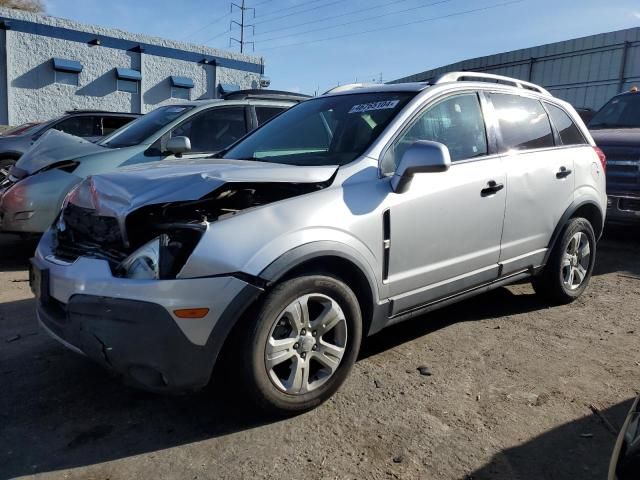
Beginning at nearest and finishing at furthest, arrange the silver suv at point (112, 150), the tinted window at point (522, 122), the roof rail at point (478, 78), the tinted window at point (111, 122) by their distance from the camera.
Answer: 1. the roof rail at point (478, 78)
2. the tinted window at point (522, 122)
3. the silver suv at point (112, 150)
4. the tinted window at point (111, 122)

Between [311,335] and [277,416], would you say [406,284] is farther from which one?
[277,416]

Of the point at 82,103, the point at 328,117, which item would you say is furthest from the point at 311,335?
the point at 82,103

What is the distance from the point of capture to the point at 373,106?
363 centimetres

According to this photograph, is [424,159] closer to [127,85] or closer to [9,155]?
[9,155]

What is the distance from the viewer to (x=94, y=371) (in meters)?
3.30

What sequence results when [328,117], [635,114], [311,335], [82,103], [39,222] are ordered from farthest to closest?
[82,103]
[635,114]
[39,222]
[328,117]
[311,335]

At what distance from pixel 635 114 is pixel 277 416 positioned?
7.59 meters

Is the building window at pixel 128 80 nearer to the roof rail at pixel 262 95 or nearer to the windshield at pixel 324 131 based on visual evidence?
the roof rail at pixel 262 95

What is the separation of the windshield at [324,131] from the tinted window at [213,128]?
2.09 metres

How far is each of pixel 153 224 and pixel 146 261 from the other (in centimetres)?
34

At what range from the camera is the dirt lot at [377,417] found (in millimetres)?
2438

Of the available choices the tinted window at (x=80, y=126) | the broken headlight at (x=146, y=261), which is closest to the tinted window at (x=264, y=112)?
the broken headlight at (x=146, y=261)

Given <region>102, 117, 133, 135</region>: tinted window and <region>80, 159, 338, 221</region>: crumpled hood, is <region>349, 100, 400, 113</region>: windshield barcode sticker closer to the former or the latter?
<region>80, 159, 338, 221</region>: crumpled hood

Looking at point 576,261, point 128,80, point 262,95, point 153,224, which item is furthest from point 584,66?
point 128,80
